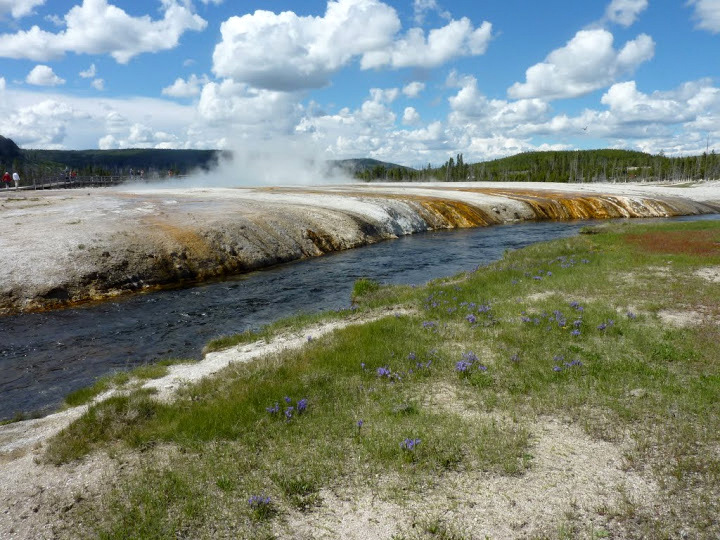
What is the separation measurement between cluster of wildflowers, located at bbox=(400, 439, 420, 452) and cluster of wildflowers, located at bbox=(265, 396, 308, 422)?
2236mm

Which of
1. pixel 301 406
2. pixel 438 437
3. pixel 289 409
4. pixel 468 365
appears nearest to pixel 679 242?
pixel 468 365

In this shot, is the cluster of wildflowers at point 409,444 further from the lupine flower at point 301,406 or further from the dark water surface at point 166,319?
the dark water surface at point 166,319

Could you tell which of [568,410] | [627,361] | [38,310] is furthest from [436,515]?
[38,310]

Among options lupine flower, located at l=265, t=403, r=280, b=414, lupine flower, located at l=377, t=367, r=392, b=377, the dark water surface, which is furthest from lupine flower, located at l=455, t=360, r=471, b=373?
the dark water surface

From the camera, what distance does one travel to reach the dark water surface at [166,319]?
42.8 ft

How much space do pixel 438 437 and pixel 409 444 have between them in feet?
1.98

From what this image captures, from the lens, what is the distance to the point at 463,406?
8.88 m

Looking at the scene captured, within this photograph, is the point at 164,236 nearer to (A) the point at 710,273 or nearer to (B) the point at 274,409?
(B) the point at 274,409

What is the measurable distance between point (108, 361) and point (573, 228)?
42783 mm

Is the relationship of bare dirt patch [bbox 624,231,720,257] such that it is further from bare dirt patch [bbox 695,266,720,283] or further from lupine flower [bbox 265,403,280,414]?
lupine flower [bbox 265,403,280,414]

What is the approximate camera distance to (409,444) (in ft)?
23.9

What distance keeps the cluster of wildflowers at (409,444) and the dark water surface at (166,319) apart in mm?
8836

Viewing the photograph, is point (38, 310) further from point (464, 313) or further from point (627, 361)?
point (627, 361)

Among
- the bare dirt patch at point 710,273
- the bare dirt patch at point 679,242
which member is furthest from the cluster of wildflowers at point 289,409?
the bare dirt patch at point 679,242
